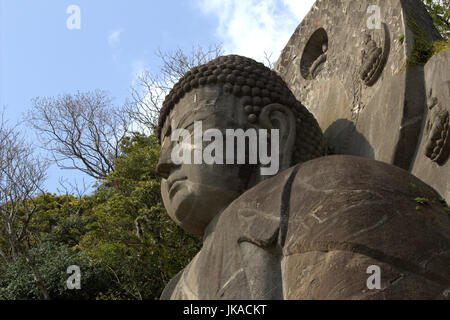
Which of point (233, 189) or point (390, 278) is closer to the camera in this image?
point (390, 278)

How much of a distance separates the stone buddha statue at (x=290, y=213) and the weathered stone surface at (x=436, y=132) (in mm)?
262

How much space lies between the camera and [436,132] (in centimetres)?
338

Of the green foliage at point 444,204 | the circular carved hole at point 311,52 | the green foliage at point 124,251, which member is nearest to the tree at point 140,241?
the green foliage at point 124,251

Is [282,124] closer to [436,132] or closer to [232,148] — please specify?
[232,148]

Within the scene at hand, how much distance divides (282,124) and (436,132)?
1.10 metres

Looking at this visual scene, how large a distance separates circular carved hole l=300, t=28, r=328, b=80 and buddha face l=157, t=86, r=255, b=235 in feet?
6.00

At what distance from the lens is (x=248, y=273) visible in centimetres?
301

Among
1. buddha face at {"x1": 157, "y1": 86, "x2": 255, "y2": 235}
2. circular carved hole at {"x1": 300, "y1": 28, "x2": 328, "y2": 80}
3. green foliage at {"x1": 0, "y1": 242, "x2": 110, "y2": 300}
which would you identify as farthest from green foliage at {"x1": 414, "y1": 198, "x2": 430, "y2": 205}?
green foliage at {"x1": 0, "y1": 242, "x2": 110, "y2": 300}

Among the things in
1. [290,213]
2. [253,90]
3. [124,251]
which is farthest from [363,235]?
[124,251]

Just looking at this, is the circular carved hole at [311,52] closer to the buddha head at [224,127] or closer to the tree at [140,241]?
the buddha head at [224,127]
